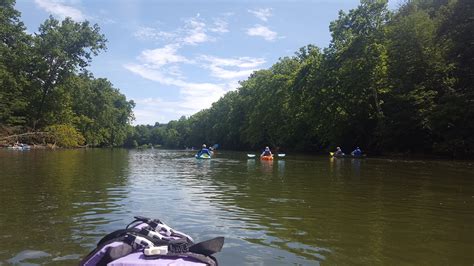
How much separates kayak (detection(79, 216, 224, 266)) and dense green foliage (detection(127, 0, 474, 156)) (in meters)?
39.5

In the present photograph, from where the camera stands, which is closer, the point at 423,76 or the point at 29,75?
the point at 423,76

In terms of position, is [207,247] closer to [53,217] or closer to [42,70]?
[53,217]

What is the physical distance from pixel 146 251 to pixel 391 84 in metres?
47.8

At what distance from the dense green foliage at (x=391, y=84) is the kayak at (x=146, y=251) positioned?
3946 centimetres

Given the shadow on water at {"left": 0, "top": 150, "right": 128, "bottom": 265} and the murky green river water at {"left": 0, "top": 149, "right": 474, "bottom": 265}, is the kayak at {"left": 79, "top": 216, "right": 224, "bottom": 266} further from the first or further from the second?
the shadow on water at {"left": 0, "top": 150, "right": 128, "bottom": 265}

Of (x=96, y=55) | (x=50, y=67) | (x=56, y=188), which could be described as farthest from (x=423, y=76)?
(x=50, y=67)

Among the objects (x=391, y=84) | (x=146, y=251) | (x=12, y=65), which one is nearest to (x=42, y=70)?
(x=12, y=65)

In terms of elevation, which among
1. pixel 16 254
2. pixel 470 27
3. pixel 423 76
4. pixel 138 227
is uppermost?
pixel 470 27

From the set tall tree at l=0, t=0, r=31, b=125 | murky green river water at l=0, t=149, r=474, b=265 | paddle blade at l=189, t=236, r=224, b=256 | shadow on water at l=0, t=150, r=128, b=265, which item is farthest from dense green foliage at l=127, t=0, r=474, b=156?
tall tree at l=0, t=0, r=31, b=125

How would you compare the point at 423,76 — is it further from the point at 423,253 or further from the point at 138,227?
the point at 138,227

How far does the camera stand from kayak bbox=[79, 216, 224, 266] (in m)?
3.48

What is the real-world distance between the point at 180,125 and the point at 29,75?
352 feet

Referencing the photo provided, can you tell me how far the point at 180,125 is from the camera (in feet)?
568

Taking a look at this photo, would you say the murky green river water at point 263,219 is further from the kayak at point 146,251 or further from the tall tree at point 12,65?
the tall tree at point 12,65
